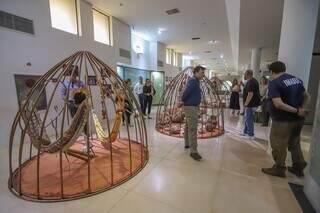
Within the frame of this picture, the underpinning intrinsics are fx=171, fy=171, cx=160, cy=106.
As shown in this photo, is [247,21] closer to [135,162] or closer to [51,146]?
[135,162]

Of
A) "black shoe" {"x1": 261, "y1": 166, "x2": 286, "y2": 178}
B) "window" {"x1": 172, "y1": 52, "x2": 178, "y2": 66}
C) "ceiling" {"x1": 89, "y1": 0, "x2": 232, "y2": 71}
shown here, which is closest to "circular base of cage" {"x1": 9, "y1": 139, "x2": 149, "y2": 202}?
"black shoe" {"x1": 261, "y1": 166, "x2": 286, "y2": 178}

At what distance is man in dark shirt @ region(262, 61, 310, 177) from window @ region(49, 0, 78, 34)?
5.21 metres

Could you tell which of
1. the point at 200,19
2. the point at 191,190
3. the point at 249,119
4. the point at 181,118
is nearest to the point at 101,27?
the point at 200,19

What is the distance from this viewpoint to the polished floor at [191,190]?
1898mm

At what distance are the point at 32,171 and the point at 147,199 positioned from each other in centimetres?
193

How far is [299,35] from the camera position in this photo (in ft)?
8.85

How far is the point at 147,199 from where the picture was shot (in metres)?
2.04

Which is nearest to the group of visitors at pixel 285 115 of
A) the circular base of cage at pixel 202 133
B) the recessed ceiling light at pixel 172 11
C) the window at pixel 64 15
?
the circular base of cage at pixel 202 133

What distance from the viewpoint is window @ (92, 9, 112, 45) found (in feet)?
19.6

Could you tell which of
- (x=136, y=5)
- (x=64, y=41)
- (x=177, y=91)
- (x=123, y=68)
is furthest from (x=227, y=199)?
(x=123, y=68)

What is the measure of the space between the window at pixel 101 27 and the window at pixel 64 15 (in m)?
0.89

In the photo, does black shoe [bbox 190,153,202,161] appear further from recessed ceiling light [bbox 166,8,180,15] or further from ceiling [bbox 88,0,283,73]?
recessed ceiling light [bbox 166,8,180,15]

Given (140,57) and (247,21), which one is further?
(140,57)

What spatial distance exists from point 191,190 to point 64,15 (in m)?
5.49
